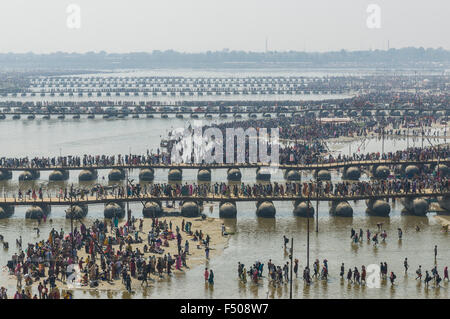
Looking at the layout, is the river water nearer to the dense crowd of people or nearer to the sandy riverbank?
the sandy riverbank

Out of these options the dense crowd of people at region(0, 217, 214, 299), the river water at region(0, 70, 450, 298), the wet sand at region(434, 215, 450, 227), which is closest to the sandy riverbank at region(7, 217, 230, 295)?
the dense crowd of people at region(0, 217, 214, 299)

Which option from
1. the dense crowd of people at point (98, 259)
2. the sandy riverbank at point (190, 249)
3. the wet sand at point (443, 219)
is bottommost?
the wet sand at point (443, 219)

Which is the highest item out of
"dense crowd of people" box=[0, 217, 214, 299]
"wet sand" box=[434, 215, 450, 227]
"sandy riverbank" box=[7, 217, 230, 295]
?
"dense crowd of people" box=[0, 217, 214, 299]

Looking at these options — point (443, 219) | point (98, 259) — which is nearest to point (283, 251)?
point (98, 259)

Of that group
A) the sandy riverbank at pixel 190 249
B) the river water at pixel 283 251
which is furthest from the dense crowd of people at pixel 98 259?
the river water at pixel 283 251

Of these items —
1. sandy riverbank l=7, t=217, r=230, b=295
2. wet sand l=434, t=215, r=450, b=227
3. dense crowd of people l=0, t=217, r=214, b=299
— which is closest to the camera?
sandy riverbank l=7, t=217, r=230, b=295

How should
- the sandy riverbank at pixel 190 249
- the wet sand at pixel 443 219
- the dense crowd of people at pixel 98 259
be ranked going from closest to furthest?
the sandy riverbank at pixel 190 249 < the dense crowd of people at pixel 98 259 < the wet sand at pixel 443 219

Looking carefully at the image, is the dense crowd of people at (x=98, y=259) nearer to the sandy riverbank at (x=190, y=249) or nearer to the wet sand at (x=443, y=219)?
the sandy riverbank at (x=190, y=249)

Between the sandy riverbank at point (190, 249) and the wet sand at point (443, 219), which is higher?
the sandy riverbank at point (190, 249)

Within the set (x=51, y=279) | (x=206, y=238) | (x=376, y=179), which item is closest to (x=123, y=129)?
(x=376, y=179)

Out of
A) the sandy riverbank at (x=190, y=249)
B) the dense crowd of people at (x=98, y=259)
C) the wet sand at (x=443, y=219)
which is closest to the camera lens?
the sandy riverbank at (x=190, y=249)

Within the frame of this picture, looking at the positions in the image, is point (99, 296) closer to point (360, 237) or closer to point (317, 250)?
point (317, 250)
